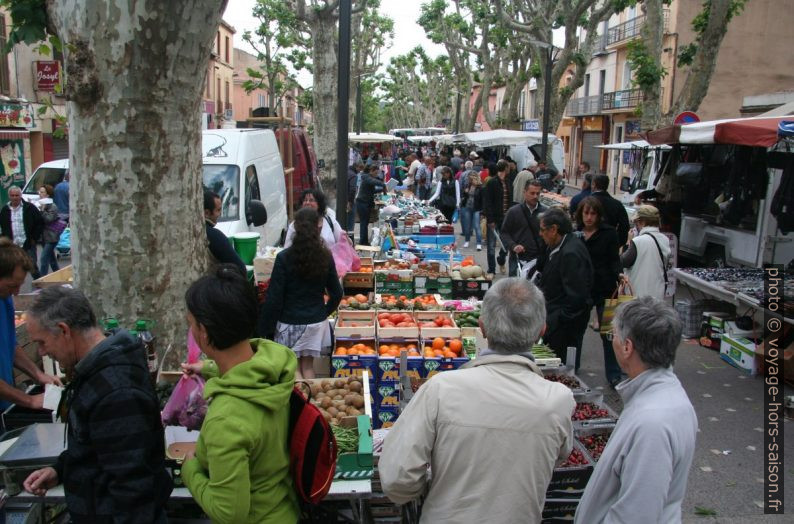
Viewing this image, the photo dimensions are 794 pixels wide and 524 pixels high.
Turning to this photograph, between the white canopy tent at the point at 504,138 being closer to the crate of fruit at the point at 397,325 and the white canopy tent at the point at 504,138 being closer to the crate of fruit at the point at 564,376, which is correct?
the crate of fruit at the point at 397,325

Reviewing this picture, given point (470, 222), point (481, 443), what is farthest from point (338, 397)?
point (470, 222)

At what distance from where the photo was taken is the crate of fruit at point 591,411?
4121 millimetres

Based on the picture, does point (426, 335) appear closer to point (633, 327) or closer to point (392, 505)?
point (392, 505)

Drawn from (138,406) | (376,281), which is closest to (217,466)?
(138,406)

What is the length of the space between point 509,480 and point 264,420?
89 centimetres

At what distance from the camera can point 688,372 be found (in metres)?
7.24

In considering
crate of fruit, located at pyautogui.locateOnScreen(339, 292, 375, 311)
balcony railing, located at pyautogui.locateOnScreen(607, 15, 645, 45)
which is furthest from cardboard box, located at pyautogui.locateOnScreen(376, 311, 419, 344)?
balcony railing, located at pyautogui.locateOnScreen(607, 15, 645, 45)

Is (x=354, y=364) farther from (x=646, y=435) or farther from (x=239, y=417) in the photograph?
(x=646, y=435)

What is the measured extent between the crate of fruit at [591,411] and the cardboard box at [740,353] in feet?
12.1

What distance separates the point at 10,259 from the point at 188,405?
5.56 ft

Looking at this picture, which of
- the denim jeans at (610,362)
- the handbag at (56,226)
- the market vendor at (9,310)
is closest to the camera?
the market vendor at (9,310)

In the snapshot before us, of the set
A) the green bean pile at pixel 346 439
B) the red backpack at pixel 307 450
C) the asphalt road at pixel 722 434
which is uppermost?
the red backpack at pixel 307 450

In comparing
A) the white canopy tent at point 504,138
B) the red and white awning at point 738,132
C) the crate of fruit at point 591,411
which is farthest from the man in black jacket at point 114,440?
the white canopy tent at point 504,138

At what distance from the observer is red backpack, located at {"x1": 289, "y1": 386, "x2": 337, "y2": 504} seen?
2.32m
